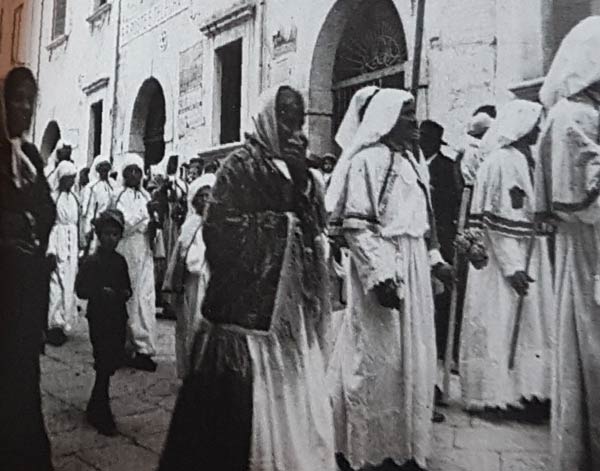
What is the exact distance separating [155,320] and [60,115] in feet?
2.98

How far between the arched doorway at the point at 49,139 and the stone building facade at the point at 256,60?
0.07ft

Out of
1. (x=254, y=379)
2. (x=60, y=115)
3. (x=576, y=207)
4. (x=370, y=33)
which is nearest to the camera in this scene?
(x=576, y=207)

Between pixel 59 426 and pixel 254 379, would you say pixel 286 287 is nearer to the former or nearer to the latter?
pixel 254 379

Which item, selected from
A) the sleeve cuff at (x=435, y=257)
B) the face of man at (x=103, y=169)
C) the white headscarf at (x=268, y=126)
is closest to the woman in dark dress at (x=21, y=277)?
the face of man at (x=103, y=169)

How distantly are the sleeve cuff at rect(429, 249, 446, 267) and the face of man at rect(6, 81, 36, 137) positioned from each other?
1.53 metres

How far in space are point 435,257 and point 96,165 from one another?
4.47 feet

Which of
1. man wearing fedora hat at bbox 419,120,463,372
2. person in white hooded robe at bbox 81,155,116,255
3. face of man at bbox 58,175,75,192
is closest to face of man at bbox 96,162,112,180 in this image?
person in white hooded robe at bbox 81,155,116,255

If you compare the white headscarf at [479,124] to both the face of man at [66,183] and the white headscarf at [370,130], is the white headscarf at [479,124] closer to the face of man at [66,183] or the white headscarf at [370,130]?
the white headscarf at [370,130]

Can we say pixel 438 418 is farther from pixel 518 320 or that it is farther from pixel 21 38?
pixel 21 38

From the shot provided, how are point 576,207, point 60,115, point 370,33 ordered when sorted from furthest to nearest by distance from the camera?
1. point 60,115
2. point 370,33
3. point 576,207

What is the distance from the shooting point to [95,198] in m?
2.95

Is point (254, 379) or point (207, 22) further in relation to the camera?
point (207, 22)

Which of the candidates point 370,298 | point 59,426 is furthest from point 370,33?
point 59,426

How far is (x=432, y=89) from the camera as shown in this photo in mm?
2637
